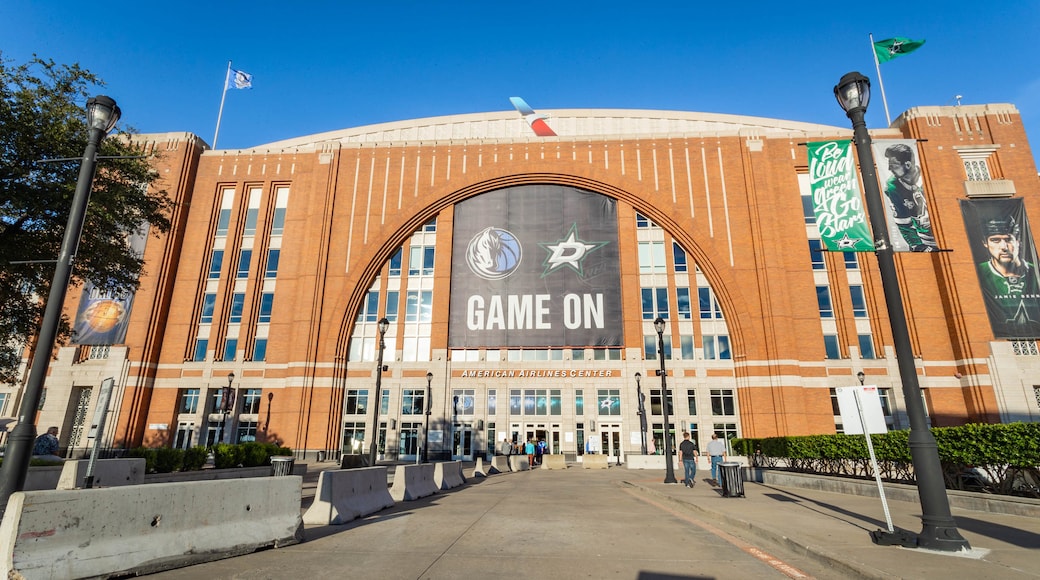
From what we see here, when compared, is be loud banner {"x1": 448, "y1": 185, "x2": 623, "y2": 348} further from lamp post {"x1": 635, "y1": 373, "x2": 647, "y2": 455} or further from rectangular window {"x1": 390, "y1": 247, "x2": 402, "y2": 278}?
rectangular window {"x1": 390, "y1": 247, "x2": 402, "y2": 278}

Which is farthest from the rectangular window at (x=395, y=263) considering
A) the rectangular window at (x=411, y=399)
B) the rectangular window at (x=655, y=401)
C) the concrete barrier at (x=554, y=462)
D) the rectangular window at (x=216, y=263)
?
the rectangular window at (x=655, y=401)

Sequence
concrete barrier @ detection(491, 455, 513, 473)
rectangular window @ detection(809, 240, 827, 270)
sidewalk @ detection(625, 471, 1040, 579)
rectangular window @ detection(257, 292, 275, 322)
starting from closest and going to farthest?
sidewalk @ detection(625, 471, 1040, 579) < concrete barrier @ detection(491, 455, 513, 473) < rectangular window @ detection(809, 240, 827, 270) < rectangular window @ detection(257, 292, 275, 322)

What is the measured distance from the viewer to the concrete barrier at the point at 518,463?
31297 mm

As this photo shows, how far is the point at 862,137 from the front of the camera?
9023 millimetres

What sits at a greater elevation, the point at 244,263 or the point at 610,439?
the point at 244,263

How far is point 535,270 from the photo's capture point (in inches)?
1666

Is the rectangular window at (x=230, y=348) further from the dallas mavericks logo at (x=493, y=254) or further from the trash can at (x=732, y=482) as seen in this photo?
the trash can at (x=732, y=482)

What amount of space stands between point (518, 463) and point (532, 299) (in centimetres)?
1422

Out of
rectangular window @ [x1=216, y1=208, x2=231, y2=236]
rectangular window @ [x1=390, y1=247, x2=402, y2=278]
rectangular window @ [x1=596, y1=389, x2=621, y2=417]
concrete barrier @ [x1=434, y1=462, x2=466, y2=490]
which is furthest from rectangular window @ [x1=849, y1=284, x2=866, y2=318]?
rectangular window @ [x1=216, y1=208, x2=231, y2=236]

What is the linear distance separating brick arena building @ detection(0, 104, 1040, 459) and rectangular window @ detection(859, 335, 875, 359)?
7.7 inches

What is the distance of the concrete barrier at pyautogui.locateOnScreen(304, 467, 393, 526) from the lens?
→ 364 inches

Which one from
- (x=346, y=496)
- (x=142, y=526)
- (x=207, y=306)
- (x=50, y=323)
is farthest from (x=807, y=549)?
(x=207, y=306)

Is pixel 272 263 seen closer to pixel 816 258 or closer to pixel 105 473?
pixel 105 473

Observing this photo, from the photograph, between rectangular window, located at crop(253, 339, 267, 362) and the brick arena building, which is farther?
rectangular window, located at crop(253, 339, 267, 362)
